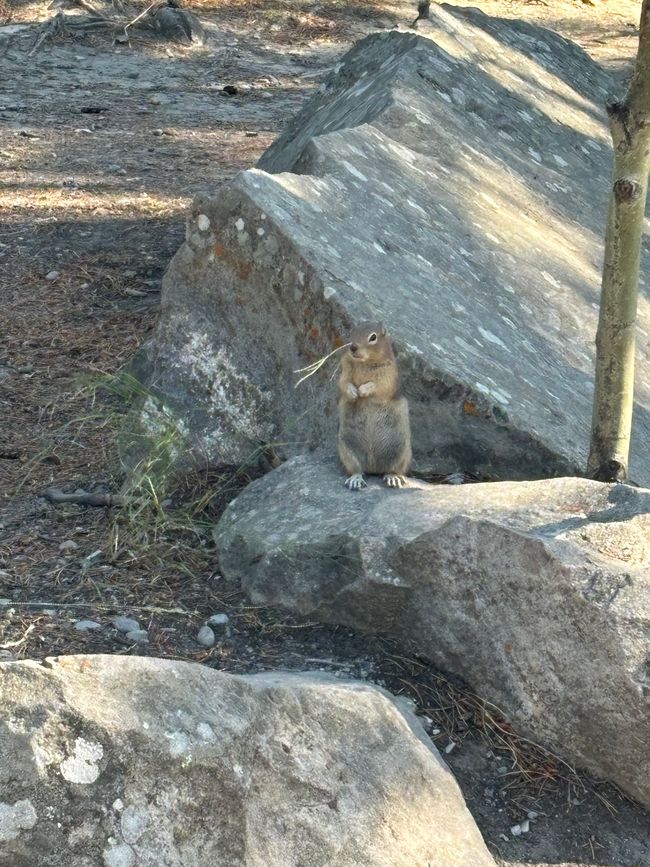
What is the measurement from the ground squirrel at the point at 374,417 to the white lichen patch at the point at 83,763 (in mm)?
2125

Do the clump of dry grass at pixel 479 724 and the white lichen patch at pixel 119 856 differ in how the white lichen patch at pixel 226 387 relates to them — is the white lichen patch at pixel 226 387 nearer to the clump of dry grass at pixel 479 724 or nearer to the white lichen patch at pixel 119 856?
the clump of dry grass at pixel 479 724

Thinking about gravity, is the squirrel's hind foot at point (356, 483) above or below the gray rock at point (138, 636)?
above

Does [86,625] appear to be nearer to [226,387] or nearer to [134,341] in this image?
[226,387]

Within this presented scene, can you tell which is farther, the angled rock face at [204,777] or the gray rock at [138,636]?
the gray rock at [138,636]

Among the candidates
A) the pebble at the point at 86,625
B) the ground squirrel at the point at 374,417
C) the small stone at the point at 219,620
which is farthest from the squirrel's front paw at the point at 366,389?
the pebble at the point at 86,625

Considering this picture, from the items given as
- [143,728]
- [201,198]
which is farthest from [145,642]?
[201,198]

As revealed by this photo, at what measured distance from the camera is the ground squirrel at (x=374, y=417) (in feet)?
15.9

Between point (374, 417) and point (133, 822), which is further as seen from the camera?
point (374, 417)

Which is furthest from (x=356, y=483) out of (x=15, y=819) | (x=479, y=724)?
(x=15, y=819)

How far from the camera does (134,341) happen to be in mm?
7195

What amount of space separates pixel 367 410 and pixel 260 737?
205 cm

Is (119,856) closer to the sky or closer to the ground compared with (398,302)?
closer to the ground

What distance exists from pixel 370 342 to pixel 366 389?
0.21m

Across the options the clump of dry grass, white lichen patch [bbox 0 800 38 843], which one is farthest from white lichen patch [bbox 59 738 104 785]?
the clump of dry grass
